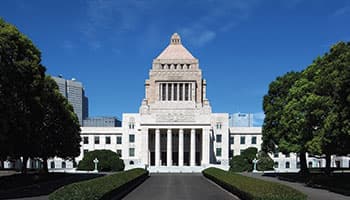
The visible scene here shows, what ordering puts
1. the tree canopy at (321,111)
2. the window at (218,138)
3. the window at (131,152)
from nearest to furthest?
the tree canopy at (321,111) → the window at (218,138) → the window at (131,152)

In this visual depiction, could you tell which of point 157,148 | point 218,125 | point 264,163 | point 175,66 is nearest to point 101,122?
point 175,66

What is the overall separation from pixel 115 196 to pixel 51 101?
67.4ft

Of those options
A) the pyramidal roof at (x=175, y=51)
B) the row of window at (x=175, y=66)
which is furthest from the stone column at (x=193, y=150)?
the pyramidal roof at (x=175, y=51)

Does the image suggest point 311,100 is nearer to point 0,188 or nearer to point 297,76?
point 297,76

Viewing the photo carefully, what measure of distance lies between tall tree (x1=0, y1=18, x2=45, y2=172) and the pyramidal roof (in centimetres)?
6930

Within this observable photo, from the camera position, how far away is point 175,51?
4077 inches

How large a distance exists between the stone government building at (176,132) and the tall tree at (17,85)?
4503 cm

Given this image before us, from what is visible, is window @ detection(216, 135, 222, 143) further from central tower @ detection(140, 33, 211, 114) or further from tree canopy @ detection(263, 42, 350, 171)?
tree canopy @ detection(263, 42, 350, 171)

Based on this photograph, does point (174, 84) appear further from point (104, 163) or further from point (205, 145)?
point (104, 163)

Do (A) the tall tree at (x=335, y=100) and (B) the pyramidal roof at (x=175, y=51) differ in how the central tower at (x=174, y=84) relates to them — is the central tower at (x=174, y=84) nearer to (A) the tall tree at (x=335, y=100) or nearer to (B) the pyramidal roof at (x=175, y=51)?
(B) the pyramidal roof at (x=175, y=51)

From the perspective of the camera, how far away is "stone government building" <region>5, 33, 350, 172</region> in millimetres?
83188

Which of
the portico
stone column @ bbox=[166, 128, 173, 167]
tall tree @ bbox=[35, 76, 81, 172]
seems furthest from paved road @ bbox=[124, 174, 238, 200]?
stone column @ bbox=[166, 128, 173, 167]

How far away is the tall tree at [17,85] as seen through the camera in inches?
1056

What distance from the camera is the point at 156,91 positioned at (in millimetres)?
93438
